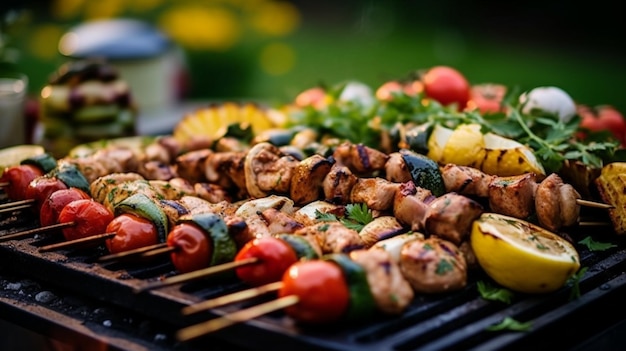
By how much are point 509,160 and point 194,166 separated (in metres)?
1.63

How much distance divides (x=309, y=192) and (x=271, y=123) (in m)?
1.74

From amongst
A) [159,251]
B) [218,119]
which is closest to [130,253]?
[159,251]

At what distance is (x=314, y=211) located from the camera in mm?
3236

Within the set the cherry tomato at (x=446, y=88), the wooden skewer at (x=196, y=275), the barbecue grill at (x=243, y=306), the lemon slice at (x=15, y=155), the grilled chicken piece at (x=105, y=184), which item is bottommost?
the barbecue grill at (x=243, y=306)

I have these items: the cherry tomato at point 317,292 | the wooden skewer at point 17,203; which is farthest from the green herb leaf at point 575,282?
the wooden skewer at point 17,203

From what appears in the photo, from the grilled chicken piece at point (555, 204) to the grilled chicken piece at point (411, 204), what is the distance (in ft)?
1.50

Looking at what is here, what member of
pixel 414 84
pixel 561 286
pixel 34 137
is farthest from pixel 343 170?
pixel 34 137

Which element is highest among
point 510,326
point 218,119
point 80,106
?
point 80,106

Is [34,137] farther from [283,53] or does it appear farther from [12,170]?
[283,53]

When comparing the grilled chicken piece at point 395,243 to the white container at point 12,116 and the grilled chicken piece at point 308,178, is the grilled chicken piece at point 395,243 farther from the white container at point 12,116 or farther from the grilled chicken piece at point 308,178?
the white container at point 12,116

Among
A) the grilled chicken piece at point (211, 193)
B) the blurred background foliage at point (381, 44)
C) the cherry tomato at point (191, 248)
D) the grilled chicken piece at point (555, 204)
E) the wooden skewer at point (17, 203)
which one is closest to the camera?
the cherry tomato at point (191, 248)

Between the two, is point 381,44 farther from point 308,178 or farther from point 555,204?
point 555,204

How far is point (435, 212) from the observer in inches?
115

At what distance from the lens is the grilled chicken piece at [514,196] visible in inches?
124
